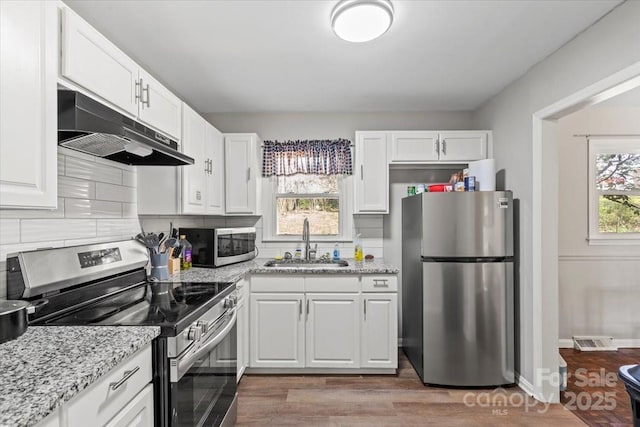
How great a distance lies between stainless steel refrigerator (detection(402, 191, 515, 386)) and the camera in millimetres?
2604

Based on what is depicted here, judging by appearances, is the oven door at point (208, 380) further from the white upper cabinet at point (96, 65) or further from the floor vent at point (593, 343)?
the floor vent at point (593, 343)

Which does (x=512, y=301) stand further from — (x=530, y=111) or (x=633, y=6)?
(x=633, y=6)

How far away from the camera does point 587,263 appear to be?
3465 mm

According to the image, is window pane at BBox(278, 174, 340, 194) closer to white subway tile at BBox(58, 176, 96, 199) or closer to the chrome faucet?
the chrome faucet

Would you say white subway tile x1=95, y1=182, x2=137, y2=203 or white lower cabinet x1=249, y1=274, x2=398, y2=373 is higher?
white subway tile x1=95, y1=182, x2=137, y2=203

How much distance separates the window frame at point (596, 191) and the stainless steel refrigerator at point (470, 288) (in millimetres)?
1526

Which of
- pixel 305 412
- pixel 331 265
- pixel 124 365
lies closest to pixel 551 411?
pixel 305 412

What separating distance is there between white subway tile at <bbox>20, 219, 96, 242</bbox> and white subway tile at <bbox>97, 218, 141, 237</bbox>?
70mm

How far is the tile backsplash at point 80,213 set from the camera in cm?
148

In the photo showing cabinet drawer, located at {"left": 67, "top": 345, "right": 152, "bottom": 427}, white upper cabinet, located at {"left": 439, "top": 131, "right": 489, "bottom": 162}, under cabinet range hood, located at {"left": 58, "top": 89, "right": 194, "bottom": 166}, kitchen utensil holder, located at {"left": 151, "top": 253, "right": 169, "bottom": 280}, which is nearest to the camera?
cabinet drawer, located at {"left": 67, "top": 345, "right": 152, "bottom": 427}

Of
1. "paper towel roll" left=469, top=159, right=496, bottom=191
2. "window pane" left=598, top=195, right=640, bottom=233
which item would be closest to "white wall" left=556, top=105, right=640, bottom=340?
"window pane" left=598, top=195, right=640, bottom=233

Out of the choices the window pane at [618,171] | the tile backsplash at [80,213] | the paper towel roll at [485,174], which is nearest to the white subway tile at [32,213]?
the tile backsplash at [80,213]

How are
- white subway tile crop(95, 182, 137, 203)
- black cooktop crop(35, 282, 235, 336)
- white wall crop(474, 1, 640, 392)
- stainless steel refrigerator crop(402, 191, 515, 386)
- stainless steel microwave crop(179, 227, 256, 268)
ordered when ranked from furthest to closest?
stainless steel microwave crop(179, 227, 256, 268) < stainless steel refrigerator crop(402, 191, 515, 386) < white subway tile crop(95, 182, 137, 203) < white wall crop(474, 1, 640, 392) < black cooktop crop(35, 282, 235, 336)

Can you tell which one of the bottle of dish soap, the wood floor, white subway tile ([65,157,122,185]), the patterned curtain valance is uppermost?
the patterned curtain valance
